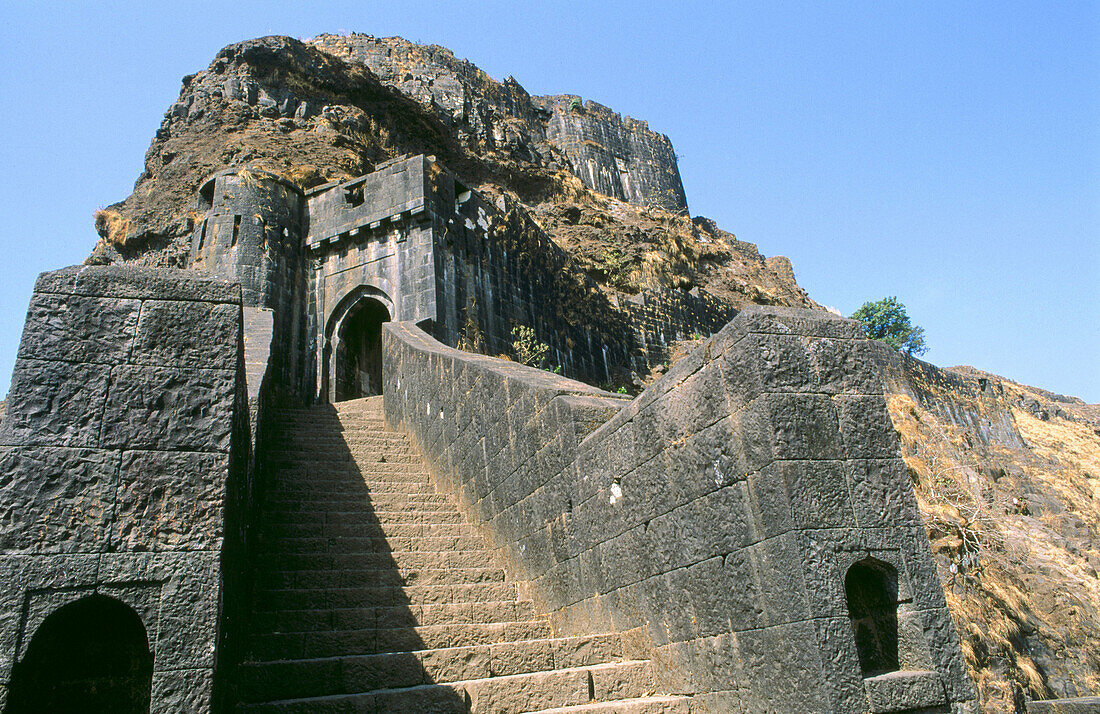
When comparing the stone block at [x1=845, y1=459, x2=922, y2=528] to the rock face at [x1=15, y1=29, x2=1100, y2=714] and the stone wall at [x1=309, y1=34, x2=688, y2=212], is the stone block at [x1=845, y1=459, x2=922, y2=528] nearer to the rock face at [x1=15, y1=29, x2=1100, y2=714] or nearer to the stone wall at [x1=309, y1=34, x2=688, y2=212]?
the rock face at [x1=15, y1=29, x2=1100, y2=714]

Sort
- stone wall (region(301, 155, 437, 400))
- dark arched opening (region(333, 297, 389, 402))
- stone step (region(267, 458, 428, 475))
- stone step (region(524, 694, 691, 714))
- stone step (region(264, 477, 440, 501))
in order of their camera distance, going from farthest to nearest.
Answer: dark arched opening (region(333, 297, 389, 402))
stone wall (region(301, 155, 437, 400))
stone step (region(267, 458, 428, 475))
stone step (region(264, 477, 440, 501))
stone step (region(524, 694, 691, 714))

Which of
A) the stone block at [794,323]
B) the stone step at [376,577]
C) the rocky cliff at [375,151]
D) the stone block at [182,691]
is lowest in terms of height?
the stone block at [182,691]

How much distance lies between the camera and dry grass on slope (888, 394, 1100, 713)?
24.6 feet

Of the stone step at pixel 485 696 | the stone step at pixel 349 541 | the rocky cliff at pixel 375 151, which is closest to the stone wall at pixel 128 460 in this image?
the stone step at pixel 485 696

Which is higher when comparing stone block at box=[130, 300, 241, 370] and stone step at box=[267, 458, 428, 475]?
stone step at box=[267, 458, 428, 475]

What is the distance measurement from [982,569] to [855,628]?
725 cm

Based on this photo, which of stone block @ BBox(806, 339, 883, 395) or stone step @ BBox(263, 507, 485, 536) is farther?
stone step @ BBox(263, 507, 485, 536)

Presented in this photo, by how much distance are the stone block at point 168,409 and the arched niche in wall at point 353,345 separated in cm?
993

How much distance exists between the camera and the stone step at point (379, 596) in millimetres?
4461

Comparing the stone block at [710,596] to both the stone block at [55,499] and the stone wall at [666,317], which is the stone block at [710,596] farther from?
the stone wall at [666,317]

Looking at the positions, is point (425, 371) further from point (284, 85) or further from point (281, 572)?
point (284, 85)

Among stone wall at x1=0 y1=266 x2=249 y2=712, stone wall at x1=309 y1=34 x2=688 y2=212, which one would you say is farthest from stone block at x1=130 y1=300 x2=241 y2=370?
stone wall at x1=309 y1=34 x2=688 y2=212

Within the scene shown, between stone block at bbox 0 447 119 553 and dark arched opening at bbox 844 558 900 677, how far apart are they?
9.34ft

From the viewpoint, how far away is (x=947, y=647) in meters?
2.85
